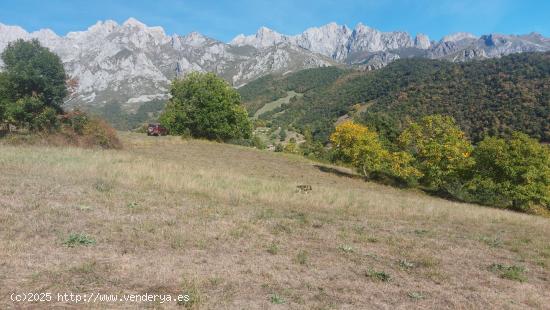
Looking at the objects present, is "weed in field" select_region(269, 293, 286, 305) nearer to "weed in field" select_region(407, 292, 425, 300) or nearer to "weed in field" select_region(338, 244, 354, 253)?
"weed in field" select_region(407, 292, 425, 300)

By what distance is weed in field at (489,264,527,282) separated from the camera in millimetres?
10337

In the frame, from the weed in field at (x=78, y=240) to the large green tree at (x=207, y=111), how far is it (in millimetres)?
50805

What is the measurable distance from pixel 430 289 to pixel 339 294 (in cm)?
249

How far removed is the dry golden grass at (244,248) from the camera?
7844mm

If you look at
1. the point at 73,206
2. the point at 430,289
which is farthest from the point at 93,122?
the point at 430,289

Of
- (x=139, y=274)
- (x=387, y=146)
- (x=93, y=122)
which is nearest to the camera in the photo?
(x=139, y=274)

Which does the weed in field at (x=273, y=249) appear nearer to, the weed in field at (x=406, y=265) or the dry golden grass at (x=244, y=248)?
the dry golden grass at (x=244, y=248)

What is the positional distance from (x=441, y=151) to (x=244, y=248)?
36605 mm

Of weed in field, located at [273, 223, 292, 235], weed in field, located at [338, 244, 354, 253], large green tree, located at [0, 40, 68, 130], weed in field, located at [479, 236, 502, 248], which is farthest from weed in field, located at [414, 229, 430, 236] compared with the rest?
large green tree, located at [0, 40, 68, 130]

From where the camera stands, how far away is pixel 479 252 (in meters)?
13.0

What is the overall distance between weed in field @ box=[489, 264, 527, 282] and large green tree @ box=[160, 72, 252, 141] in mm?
53088

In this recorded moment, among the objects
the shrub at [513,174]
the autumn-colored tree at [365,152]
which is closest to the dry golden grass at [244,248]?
the shrub at [513,174]

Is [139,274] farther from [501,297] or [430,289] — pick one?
[501,297]

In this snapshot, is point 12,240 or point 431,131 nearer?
point 12,240
